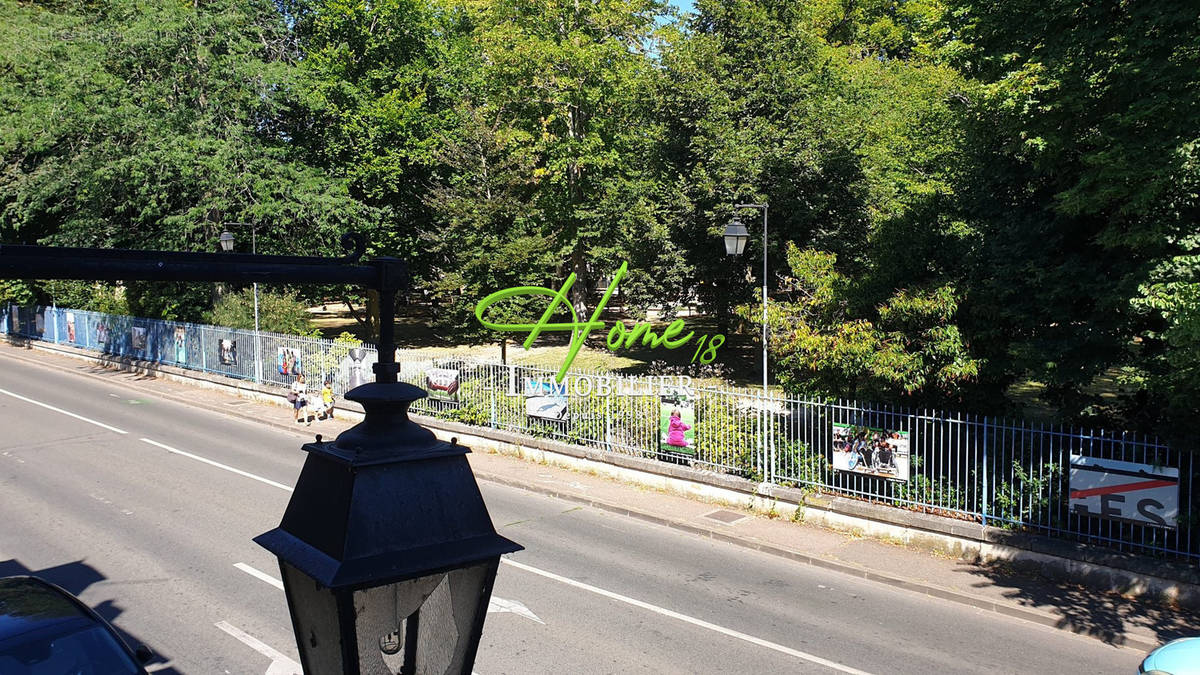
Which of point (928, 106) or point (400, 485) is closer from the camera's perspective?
point (400, 485)

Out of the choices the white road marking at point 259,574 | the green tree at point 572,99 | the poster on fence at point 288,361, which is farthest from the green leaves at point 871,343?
the green tree at point 572,99

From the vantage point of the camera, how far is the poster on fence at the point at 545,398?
60.7ft

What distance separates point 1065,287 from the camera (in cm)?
1170

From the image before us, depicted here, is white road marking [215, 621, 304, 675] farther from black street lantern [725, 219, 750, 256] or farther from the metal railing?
black street lantern [725, 219, 750, 256]

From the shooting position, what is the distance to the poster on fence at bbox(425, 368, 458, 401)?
20969 mm

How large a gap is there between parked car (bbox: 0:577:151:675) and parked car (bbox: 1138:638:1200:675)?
8.91m

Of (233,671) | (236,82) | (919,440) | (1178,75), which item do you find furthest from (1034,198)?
(236,82)

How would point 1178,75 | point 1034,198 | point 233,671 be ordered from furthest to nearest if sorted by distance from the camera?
1. point 1034,198
2. point 1178,75
3. point 233,671

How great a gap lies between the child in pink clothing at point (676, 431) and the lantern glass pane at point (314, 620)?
1386cm

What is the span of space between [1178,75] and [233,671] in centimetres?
1286

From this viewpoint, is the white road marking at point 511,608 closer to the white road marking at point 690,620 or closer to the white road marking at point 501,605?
the white road marking at point 501,605

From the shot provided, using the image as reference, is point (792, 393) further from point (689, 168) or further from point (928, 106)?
point (928, 106)

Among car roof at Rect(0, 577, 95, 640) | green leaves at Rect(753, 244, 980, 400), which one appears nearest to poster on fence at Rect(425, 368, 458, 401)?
green leaves at Rect(753, 244, 980, 400)

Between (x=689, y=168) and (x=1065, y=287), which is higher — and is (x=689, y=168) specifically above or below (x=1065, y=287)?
above
